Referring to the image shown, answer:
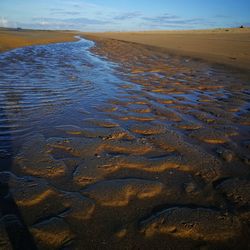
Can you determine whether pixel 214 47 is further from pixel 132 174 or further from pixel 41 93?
pixel 132 174

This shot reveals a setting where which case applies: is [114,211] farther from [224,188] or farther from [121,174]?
[224,188]

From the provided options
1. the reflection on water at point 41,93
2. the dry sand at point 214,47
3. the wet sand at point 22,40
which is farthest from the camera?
the wet sand at point 22,40

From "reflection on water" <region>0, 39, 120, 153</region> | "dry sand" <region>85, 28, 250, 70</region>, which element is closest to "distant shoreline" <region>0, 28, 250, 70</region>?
"dry sand" <region>85, 28, 250, 70</region>

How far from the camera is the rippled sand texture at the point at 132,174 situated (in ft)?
7.23

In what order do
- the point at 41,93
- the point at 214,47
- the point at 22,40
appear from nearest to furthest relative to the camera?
the point at 41,93, the point at 214,47, the point at 22,40

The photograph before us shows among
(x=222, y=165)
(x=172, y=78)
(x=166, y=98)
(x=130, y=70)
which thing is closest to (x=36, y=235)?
(x=222, y=165)

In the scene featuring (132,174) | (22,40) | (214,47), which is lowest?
(132,174)

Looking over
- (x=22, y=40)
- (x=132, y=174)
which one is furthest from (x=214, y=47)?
(x=132, y=174)

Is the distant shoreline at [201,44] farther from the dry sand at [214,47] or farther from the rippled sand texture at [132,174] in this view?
the rippled sand texture at [132,174]

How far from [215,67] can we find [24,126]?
9.29 metres

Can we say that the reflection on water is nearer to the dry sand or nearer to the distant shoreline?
the distant shoreline

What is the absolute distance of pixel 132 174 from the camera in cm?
304

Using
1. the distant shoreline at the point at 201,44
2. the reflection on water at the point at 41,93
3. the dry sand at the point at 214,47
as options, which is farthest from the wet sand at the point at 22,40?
the dry sand at the point at 214,47

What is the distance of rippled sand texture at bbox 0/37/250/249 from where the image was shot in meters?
Answer: 2.21
